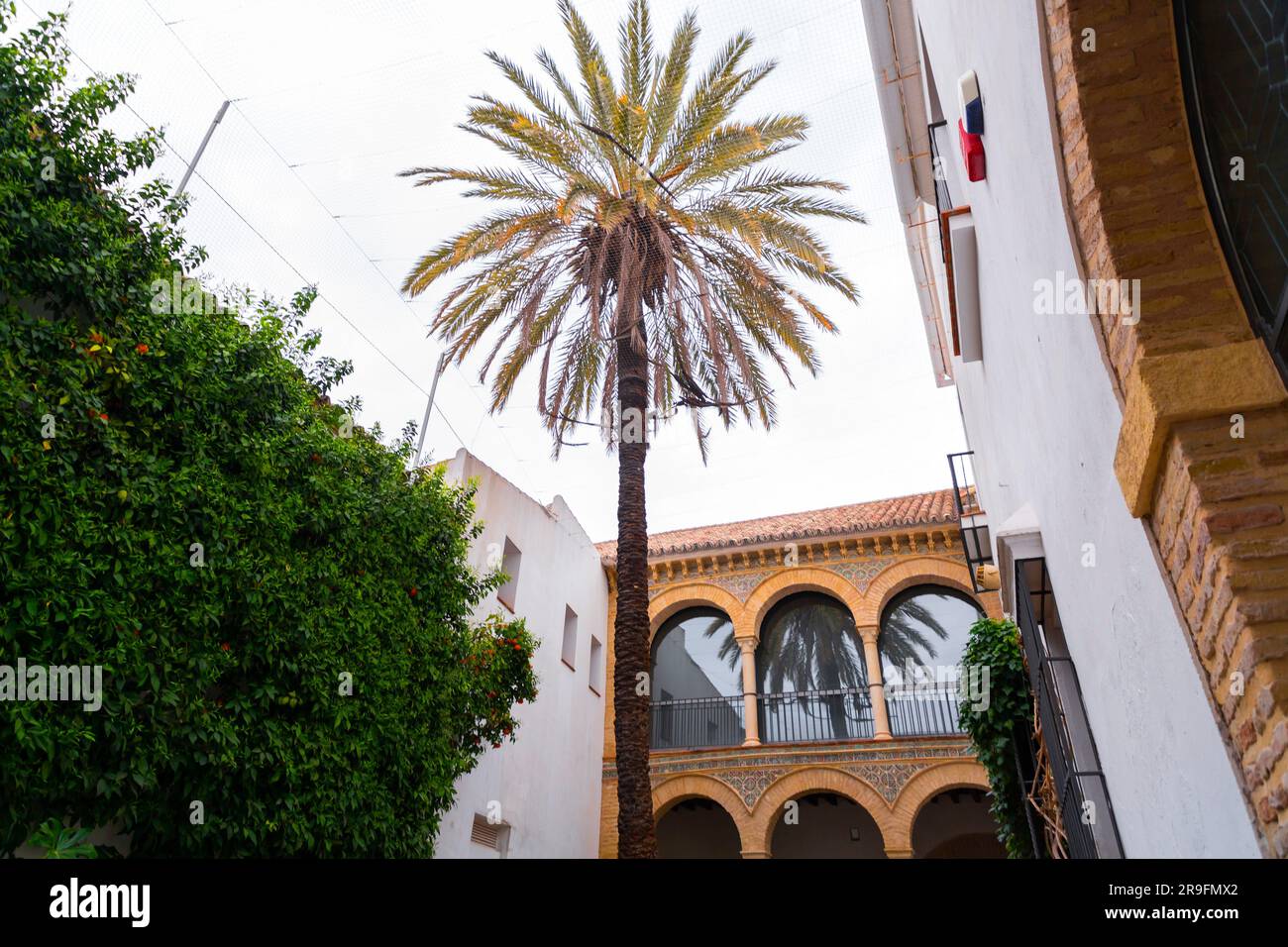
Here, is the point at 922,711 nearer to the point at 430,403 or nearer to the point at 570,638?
the point at 570,638

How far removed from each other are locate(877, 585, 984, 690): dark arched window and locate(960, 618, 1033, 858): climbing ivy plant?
7103 millimetres

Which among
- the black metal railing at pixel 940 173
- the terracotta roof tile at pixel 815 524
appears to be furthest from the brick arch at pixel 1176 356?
the terracotta roof tile at pixel 815 524

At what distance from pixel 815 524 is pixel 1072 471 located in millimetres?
13526

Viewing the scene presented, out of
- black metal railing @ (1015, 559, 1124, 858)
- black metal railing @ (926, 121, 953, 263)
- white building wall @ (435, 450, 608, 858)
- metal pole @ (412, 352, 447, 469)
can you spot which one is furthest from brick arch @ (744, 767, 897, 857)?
black metal railing @ (926, 121, 953, 263)

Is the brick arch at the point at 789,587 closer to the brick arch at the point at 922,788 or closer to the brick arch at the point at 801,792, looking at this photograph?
the brick arch at the point at 801,792

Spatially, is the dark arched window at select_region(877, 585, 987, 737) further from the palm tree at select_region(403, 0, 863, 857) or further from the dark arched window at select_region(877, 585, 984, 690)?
the palm tree at select_region(403, 0, 863, 857)

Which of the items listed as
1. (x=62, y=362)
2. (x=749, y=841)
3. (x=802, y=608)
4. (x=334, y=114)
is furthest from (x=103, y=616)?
(x=802, y=608)

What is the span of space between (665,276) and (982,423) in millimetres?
4314

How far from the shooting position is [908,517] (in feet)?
52.7

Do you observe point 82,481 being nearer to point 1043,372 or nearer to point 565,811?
point 1043,372

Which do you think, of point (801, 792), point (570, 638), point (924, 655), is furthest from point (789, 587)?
point (570, 638)

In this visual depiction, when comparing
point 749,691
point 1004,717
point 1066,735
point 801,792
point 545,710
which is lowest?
point 1066,735

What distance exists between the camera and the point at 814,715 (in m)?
15.4
